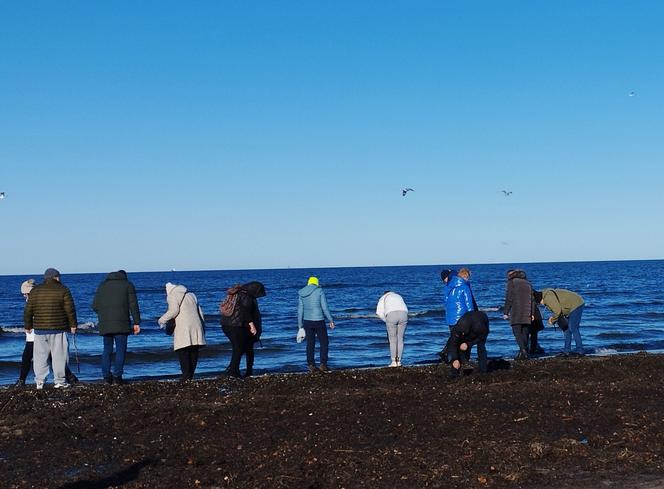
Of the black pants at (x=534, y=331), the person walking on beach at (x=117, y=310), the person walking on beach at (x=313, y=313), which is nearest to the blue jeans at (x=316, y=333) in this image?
the person walking on beach at (x=313, y=313)

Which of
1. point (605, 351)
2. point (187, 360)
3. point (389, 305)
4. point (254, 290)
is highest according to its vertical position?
point (254, 290)

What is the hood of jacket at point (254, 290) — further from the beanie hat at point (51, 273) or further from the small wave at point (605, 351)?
the small wave at point (605, 351)

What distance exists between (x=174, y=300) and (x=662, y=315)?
26470 millimetres

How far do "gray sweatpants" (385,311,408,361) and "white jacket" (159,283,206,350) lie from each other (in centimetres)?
340

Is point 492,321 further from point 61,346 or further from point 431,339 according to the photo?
point 61,346

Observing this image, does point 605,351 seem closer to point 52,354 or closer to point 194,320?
point 194,320

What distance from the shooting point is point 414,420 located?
897cm

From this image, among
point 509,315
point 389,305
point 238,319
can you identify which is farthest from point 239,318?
point 509,315

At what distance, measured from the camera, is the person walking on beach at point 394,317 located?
14.5 m

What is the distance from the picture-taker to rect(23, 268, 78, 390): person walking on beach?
475 inches

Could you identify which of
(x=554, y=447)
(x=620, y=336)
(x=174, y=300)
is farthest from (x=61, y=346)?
(x=620, y=336)

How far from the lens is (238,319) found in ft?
44.0

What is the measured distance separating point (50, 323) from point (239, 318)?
9.71 ft

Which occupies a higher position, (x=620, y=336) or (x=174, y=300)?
(x=174, y=300)
